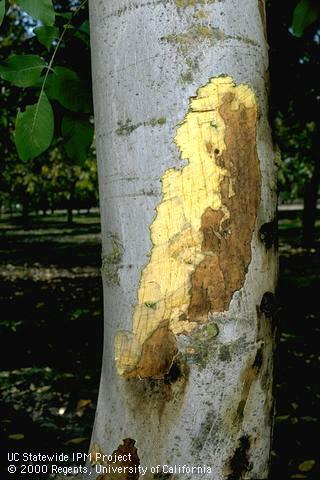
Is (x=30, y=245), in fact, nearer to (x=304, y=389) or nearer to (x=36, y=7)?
(x=304, y=389)

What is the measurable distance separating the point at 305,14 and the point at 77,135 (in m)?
0.80

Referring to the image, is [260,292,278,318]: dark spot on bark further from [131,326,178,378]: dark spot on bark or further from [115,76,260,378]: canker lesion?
[131,326,178,378]: dark spot on bark

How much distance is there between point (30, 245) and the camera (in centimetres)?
1966

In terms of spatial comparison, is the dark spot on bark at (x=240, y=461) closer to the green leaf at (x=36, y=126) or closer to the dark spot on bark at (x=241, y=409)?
the dark spot on bark at (x=241, y=409)

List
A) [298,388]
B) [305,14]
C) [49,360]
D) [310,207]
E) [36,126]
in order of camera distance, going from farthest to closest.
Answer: [310,207]
[49,360]
[298,388]
[305,14]
[36,126]

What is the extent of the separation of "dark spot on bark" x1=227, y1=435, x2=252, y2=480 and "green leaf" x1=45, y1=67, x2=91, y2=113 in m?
1.00

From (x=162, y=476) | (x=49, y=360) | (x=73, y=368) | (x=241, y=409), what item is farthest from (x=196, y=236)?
(x=49, y=360)

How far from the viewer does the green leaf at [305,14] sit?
152 centimetres

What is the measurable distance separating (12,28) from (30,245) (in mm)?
10295

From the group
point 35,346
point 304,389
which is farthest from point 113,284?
point 35,346

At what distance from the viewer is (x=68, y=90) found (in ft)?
4.69

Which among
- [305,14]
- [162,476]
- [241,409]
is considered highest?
[305,14]

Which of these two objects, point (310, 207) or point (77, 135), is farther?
point (310, 207)

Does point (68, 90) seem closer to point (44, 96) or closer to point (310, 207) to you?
point (44, 96)
